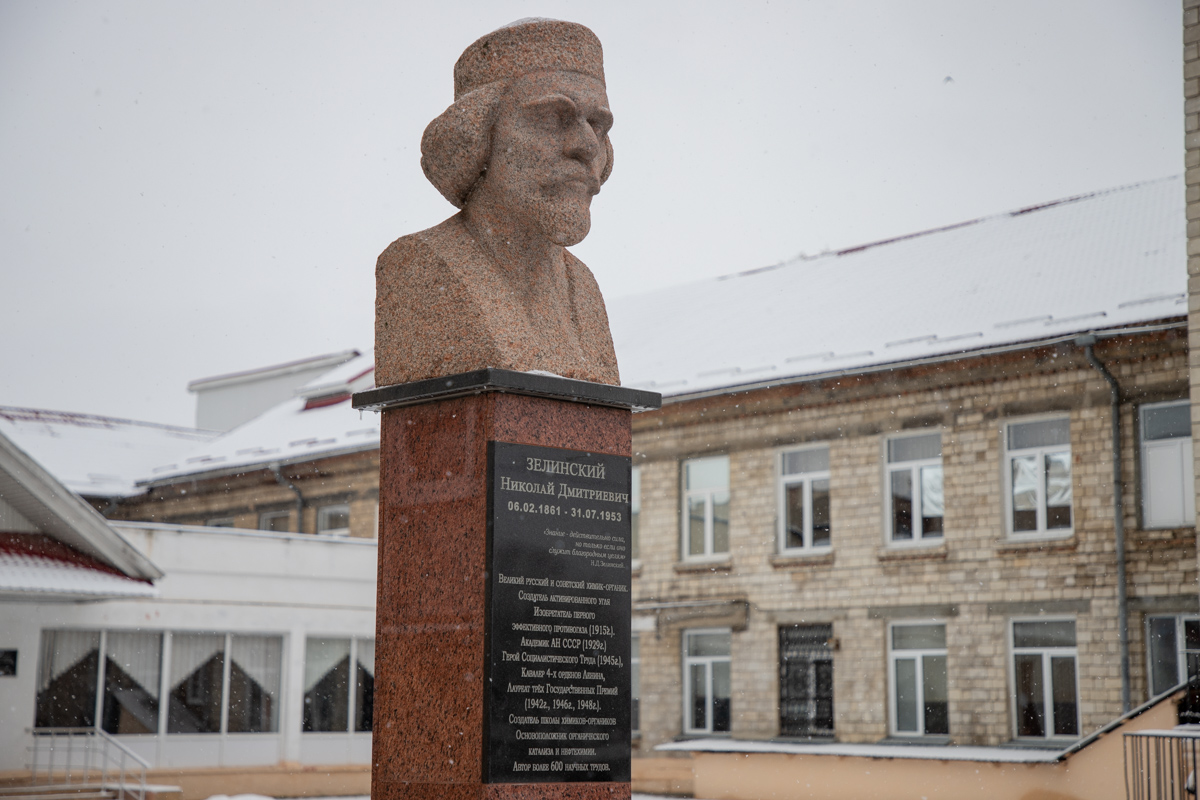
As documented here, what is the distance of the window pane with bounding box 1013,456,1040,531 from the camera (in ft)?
56.9

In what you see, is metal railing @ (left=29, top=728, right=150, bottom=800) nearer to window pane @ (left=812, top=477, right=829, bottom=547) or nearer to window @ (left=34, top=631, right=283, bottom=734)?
window @ (left=34, top=631, right=283, bottom=734)

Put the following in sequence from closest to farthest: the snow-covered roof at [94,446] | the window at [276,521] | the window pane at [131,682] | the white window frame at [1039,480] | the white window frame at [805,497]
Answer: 1. the white window frame at [1039,480]
2. the window pane at [131,682]
3. the white window frame at [805,497]
4. the window at [276,521]
5. the snow-covered roof at [94,446]

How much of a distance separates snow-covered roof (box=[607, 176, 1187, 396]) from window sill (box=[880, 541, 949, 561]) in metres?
2.39

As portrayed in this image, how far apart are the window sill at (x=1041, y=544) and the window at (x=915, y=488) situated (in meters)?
1.03

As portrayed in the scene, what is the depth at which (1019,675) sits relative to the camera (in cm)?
1703

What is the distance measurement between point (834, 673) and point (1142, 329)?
5893 mm

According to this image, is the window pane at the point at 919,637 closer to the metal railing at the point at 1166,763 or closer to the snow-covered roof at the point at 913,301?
the snow-covered roof at the point at 913,301

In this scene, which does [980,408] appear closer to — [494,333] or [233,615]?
[233,615]

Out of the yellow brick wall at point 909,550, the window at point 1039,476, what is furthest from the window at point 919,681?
the window at point 1039,476

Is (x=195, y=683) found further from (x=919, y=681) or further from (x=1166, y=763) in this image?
(x=1166, y=763)

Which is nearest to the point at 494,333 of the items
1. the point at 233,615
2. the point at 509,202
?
the point at 509,202

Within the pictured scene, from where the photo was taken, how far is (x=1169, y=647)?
1584 centimetres

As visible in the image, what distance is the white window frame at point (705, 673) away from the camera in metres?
19.8

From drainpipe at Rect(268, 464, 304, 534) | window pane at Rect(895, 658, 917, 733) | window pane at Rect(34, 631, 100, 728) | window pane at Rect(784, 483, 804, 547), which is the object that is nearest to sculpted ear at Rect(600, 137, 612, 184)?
window pane at Rect(895, 658, 917, 733)
